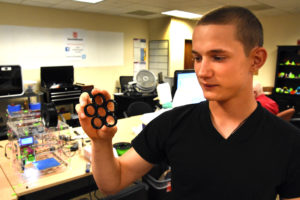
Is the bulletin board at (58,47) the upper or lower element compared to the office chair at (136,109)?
upper

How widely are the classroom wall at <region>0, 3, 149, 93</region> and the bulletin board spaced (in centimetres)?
11

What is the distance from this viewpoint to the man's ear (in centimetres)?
70

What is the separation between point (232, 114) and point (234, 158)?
0.15 meters

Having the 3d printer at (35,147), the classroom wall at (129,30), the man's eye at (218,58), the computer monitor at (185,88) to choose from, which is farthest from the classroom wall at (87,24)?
the man's eye at (218,58)

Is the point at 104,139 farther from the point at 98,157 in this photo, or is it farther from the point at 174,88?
the point at 174,88

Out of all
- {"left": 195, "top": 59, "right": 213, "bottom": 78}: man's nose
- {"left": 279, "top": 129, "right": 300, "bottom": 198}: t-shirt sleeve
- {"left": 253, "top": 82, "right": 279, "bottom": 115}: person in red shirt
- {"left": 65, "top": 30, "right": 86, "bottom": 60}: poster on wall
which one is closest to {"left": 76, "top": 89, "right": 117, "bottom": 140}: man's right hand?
{"left": 195, "top": 59, "right": 213, "bottom": 78}: man's nose

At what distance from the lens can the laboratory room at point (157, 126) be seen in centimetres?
70

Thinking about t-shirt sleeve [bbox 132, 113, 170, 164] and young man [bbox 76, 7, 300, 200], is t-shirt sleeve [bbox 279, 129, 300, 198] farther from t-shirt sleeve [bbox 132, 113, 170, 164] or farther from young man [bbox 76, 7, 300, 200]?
t-shirt sleeve [bbox 132, 113, 170, 164]

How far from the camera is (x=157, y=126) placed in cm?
86

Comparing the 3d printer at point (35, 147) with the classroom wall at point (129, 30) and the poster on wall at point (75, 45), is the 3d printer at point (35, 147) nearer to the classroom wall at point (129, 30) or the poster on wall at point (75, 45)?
the classroom wall at point (129, 30)

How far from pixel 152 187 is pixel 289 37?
559 centimetres

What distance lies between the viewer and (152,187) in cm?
205

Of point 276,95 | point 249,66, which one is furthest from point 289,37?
point 249,66

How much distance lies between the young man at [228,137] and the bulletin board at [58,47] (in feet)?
15.8
